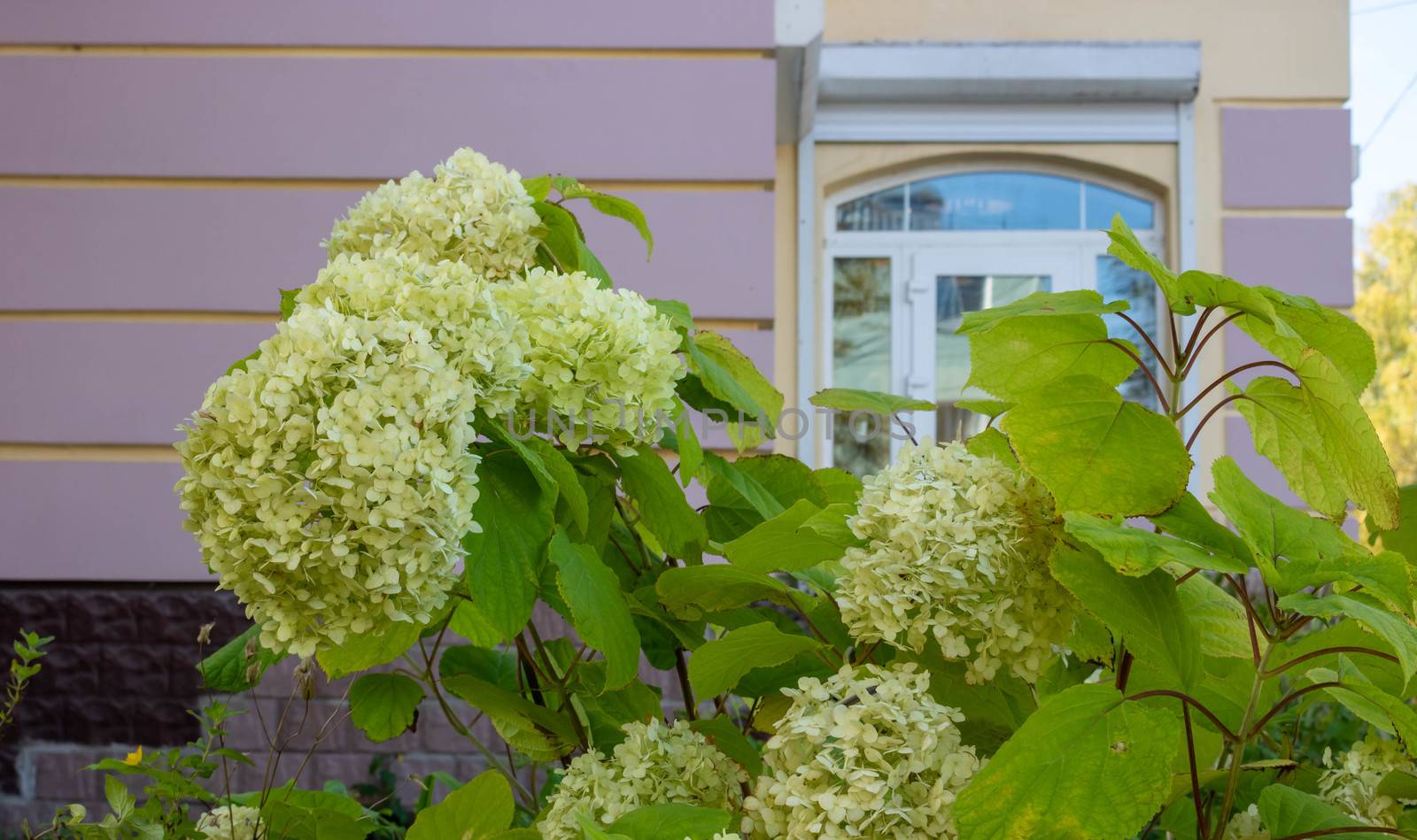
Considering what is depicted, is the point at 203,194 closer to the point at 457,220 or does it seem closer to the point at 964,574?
the point at 457,220

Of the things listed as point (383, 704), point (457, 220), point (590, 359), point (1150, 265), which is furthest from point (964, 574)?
point (383, 704)

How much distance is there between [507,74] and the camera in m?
3.06

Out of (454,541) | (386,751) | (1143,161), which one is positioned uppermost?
(1143,161)

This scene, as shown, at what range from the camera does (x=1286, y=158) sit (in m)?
3.57

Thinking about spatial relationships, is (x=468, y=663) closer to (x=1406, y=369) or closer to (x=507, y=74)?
(x=507, y=74)

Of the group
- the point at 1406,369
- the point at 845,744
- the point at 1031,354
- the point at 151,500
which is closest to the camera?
the point at 845,744

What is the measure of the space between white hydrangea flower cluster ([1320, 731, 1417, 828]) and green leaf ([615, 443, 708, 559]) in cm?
55

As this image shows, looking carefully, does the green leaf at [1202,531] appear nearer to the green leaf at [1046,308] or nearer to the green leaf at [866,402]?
the green leaf at [1046,308]

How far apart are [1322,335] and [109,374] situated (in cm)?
311

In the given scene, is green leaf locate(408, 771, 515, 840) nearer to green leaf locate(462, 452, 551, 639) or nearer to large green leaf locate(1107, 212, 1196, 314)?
green leaf locate(462, 452, 551, 639)

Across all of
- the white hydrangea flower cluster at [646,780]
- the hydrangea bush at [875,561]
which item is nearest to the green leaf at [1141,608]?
the hydrangea bush at [875,561]

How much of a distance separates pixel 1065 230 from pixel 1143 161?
0.35m

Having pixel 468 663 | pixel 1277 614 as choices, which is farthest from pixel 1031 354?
pixel 468 663

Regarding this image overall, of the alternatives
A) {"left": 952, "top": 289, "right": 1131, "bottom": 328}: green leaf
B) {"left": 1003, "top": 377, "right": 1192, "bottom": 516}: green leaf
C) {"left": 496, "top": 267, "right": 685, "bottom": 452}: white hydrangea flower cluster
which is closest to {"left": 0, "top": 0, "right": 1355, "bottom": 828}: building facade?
{"left": 496, "top": 267, "right": 685, "bottom": 452}: white hydrangea flower cluster
